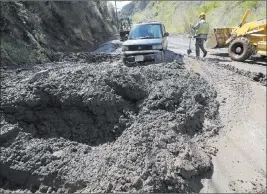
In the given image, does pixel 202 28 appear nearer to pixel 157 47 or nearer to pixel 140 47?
pixel 157 47

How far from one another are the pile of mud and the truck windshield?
16.0 ft

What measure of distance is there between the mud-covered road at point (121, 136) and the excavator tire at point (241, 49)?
450 cm

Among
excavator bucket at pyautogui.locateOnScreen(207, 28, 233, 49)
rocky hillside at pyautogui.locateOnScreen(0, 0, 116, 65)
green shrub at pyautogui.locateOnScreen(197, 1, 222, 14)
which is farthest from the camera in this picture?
green shrub at pyautogui.locateOnScreen(197, 1, 222, 14)

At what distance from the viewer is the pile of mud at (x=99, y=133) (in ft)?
14.6

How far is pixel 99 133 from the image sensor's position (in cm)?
544

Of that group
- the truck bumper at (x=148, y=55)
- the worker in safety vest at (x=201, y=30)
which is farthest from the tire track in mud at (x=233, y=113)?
the worker in safety vest at (x=201, y=30)

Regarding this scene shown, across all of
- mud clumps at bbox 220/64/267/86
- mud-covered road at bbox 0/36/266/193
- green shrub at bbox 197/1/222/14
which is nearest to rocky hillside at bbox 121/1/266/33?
green shrub at bbox 197/1/222/14

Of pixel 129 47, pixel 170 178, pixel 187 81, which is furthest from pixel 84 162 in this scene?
pixel 129 47

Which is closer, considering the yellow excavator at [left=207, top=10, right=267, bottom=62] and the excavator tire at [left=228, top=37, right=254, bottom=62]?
the yellow excavator at [left=207, top=10, right=267, bottom=62]

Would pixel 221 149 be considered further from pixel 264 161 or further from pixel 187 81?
pixel 187 81

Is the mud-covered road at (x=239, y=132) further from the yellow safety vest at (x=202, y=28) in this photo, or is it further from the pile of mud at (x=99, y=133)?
the yellow safety vest at (x=202, y=28)

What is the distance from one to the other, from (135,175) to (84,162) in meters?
0.89

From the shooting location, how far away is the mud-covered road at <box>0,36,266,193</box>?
4.48 m

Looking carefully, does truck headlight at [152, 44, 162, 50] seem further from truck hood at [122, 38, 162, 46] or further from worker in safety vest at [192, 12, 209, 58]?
worker in safety vest at [192, 12, 209, 58]
